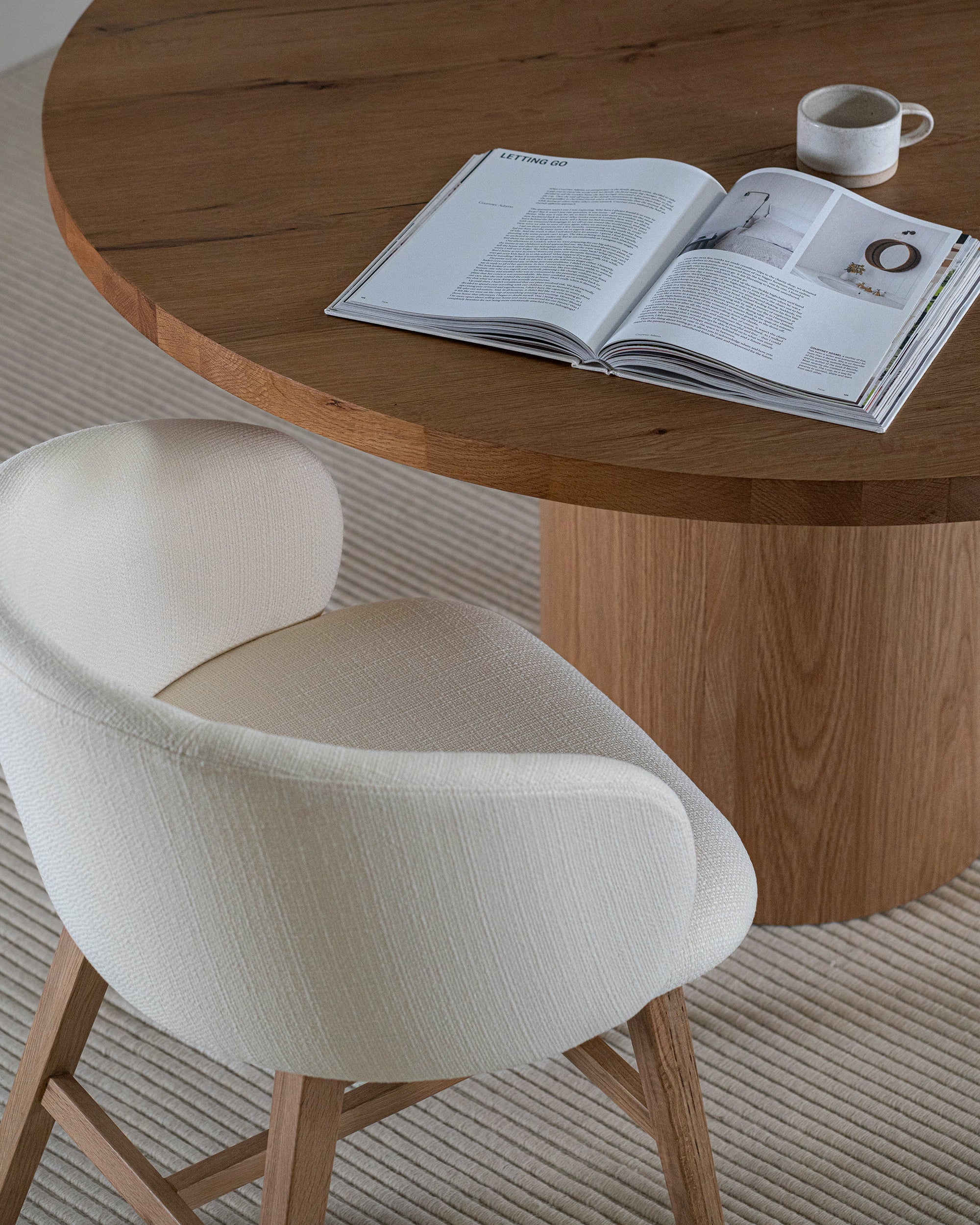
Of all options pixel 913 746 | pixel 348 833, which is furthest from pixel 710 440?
pixel 913 746

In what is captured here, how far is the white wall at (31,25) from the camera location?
3.61 meters

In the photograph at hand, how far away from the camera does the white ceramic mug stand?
1312 mm

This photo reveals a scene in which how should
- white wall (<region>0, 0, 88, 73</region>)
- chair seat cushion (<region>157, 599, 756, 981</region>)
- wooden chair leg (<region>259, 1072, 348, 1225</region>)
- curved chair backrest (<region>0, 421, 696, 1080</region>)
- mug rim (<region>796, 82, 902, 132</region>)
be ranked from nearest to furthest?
curved chair backrest (<region>0, 421, 696, 1080</region>) < wooden chair leg (<region>259, 1072, 348, 1225</region>) < chair seat cushion (<region>157, 599, 756, 981</region>) < mug rim (<region>796, 82, 902, 132</region>) < white wall (<region>0, 0, 88, 73</region>)

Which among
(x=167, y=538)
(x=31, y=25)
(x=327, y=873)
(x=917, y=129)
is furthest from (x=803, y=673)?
(x=31, y=25)

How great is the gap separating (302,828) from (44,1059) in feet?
2.07

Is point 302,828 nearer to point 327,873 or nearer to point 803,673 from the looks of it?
point 327,873

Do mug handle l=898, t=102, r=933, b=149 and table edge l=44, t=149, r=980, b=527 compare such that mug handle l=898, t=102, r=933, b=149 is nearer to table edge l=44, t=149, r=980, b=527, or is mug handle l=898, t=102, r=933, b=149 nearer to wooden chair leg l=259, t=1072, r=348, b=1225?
table edge l=44, t=149, r=980, b=527

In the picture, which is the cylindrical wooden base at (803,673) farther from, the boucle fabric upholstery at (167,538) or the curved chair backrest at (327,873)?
the curved chair backrest at (327,873)

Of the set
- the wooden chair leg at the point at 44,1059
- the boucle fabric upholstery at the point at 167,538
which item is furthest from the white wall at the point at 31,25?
the wooden chair leg at the point at 44,1059

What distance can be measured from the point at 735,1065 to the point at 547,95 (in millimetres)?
1057

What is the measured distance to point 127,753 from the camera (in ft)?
2.48

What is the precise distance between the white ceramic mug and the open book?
0.08 m

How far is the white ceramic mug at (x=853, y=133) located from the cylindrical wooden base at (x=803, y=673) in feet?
1.11

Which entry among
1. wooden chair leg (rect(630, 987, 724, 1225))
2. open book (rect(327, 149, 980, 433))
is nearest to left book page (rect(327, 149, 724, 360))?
open book (rect(327, 149, 980, 433))
